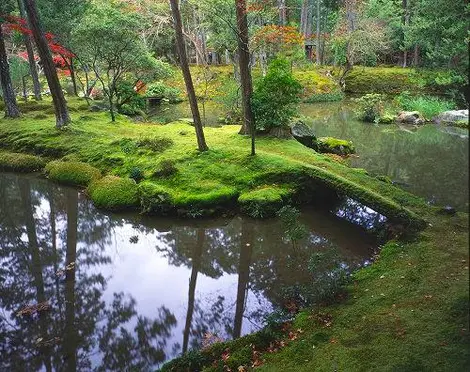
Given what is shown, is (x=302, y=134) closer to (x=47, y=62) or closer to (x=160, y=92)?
(x=47, y=62)

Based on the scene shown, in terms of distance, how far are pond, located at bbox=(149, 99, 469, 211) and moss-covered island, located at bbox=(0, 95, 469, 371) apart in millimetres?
1932

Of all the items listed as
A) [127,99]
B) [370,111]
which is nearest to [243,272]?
[127,99]

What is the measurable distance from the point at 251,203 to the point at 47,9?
23.6m

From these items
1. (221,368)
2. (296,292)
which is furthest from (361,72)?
(221,368)

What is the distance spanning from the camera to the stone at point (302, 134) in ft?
59.2

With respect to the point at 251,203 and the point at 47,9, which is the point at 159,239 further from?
the point at 47,9

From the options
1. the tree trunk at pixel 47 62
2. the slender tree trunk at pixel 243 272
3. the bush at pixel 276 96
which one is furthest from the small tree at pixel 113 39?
the slender tree trunk at pixel 243 272

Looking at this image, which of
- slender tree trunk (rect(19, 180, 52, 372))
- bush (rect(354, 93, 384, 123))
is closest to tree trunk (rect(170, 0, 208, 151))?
slender tree trunk (rect(19, 180, 52, 372))

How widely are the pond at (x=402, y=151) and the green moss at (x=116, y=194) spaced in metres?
9.54

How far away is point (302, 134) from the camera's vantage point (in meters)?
18.2

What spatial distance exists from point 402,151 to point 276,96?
7.92 meters

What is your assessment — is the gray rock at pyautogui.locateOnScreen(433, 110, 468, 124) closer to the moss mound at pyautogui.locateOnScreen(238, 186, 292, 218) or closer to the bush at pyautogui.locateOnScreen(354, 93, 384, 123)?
the bush at pyautogui.locateOnScreen(354, 93, 384, 123)

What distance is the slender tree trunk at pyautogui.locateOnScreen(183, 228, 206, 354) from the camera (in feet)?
26.0

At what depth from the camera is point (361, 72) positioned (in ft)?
126
